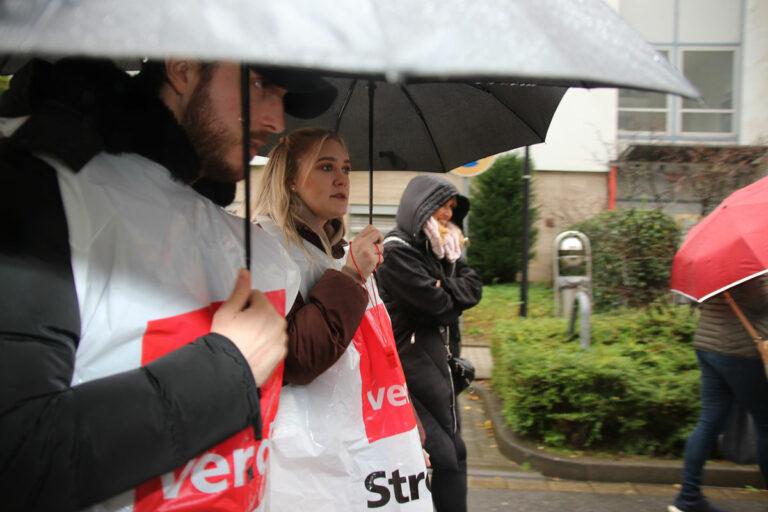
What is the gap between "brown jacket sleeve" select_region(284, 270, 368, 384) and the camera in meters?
1.72

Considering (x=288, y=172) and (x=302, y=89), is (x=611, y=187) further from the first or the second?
(x=302, y=89)

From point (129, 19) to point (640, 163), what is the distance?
8.11 meters

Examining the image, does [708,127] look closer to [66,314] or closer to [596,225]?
[596,225]

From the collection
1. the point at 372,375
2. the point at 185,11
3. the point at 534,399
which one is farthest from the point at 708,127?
the point at 185,11

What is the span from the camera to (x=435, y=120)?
262cm

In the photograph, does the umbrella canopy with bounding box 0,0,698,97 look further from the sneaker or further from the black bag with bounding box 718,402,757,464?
the sneaker

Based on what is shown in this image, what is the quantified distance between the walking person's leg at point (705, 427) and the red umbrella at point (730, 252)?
420 millimetres

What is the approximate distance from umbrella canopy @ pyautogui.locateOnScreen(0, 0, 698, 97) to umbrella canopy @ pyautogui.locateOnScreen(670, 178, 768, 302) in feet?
8.98

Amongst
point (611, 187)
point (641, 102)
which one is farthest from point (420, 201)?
point (641, 102)

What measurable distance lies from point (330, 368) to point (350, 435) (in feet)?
0.65

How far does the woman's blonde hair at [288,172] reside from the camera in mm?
2104

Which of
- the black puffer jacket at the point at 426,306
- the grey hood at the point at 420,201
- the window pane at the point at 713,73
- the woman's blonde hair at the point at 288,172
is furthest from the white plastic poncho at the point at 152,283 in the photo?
the window pane at the point at 713,73

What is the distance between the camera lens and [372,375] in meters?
1.95

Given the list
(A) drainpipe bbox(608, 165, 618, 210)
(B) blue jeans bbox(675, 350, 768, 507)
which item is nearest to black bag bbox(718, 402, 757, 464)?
(B) blue jeans bbox(675, 350, 768, 507)
